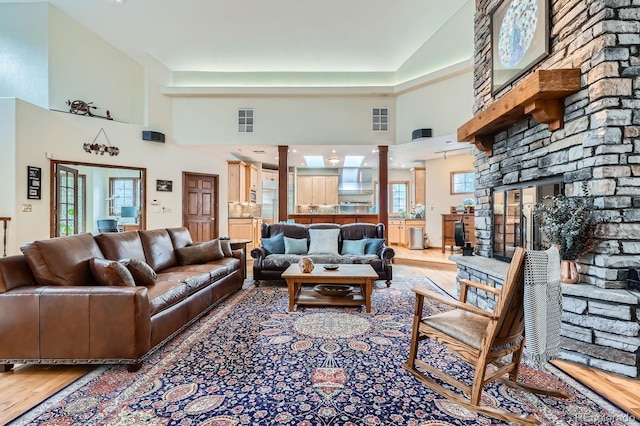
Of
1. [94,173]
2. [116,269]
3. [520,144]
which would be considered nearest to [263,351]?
[116,269]

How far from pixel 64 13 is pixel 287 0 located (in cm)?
406

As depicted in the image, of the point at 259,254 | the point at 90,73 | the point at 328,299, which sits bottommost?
the point at 328,299

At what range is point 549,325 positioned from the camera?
69.7 inches

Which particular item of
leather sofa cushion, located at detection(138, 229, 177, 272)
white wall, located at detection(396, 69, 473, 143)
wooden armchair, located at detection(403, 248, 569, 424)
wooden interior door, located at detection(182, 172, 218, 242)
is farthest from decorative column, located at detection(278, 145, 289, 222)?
wooden armchair, located at detection(403, 248, 569, 424)

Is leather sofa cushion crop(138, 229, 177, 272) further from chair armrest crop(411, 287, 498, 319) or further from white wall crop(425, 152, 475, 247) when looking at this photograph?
white wall crop(425, 152, 475, 247)

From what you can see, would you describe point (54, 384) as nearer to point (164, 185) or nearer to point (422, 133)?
point (164, 185)

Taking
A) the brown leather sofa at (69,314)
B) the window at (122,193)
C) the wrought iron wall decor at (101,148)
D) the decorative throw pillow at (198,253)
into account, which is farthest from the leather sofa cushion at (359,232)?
the window at (122,193)

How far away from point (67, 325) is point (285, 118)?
565cm

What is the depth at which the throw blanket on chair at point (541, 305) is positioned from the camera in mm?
1629

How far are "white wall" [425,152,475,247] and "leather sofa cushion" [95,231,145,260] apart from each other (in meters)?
7.21

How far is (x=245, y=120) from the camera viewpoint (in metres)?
6.86

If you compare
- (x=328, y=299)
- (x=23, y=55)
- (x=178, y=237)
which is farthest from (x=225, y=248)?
(x=23, y=55)

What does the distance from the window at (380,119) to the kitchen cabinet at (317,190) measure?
12.5 ft

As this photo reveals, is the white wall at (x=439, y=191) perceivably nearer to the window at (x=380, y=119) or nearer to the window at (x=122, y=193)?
the window at (x=380, y=119)
